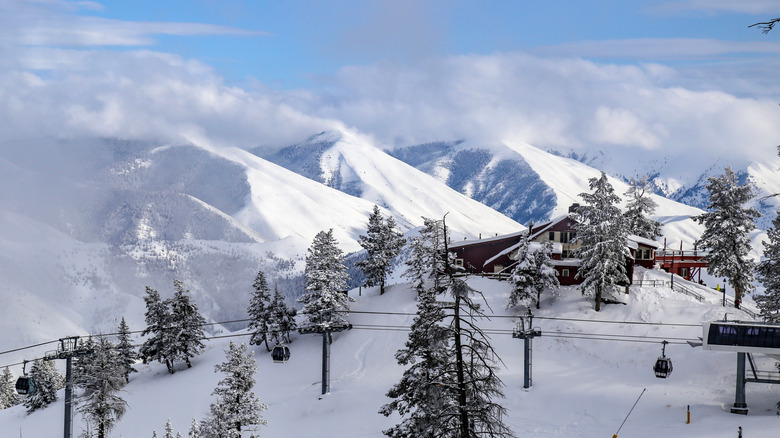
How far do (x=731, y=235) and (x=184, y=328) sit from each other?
63.7 m

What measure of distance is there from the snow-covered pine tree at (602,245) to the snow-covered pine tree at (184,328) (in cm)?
4640

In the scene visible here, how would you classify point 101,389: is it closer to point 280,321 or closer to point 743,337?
point 280,321

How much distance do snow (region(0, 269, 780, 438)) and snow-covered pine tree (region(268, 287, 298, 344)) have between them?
1959 mm

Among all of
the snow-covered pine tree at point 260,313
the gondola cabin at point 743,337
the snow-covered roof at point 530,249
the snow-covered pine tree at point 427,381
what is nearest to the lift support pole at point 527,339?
the gondola cabin at point 743,337

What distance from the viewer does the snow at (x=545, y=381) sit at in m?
53.2

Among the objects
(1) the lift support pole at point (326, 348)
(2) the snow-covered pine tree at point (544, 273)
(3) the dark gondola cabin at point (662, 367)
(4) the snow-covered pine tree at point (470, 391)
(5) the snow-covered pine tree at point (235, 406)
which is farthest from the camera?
(2) the snow-covered pine tree at point (544, 273)

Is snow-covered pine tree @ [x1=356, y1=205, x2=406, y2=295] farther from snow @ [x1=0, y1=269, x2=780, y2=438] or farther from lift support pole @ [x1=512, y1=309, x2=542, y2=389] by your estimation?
lift support pole @ [x1=512, y1=309, x2=542, y2=389]

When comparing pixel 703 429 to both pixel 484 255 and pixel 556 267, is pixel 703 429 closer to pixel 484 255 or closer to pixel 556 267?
pixel 556 267

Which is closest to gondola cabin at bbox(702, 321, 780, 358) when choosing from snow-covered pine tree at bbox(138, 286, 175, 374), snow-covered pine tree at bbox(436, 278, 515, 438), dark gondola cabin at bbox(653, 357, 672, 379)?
dark gondola cabin at bbox(653, 357, 672, 379)

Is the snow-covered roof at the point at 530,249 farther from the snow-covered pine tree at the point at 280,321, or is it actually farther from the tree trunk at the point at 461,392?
the tree trunk at the point at 461,392

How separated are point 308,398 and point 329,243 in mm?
21121

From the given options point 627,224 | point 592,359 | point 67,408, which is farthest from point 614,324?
point 67,408

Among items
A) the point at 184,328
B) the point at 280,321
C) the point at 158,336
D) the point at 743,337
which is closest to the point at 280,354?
the point at 280,321

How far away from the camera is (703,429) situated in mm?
46875
